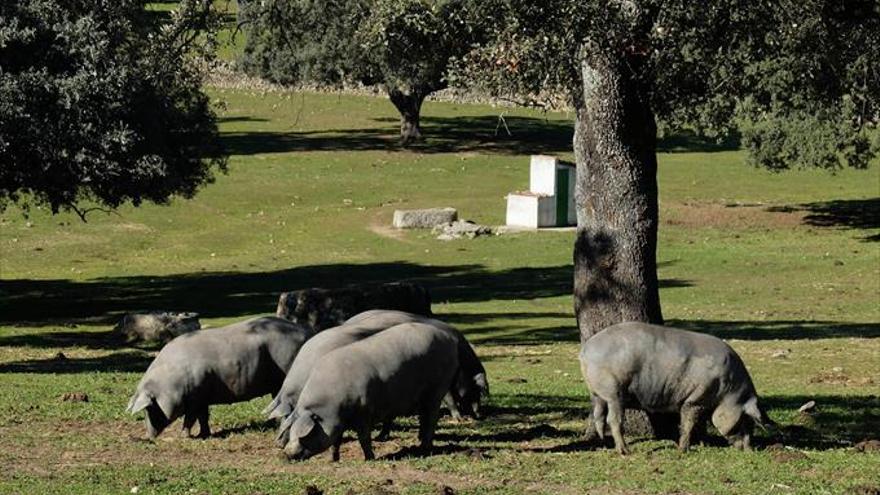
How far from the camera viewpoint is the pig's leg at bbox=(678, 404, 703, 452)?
16.5 m

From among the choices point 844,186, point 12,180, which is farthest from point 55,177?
point 844,186

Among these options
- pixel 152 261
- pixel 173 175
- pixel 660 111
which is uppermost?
pixel 660 111

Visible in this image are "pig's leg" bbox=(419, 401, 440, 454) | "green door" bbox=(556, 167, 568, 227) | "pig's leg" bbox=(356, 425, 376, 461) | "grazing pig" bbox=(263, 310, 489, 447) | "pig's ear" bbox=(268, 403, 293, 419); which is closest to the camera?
"pig's leg" bbox=(356, 425, 376, 461)

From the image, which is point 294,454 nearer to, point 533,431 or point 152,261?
point 533,431

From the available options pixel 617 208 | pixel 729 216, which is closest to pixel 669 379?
pixel 617 208

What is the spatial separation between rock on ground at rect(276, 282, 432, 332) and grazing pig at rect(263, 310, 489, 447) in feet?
33.2

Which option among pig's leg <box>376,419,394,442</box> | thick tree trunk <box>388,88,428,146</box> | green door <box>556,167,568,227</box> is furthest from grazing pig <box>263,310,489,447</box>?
thick tree trunk <box>388,88,428,146</box>

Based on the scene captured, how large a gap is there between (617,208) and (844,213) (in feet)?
131

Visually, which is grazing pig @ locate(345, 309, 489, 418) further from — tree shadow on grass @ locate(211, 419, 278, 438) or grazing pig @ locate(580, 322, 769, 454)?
grazing pig @ locate(580, 322, 769, 454)

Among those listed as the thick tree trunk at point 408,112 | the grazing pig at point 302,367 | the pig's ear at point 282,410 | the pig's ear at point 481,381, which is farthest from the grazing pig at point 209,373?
the thick tree trunk at point 408,112

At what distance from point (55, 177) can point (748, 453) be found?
21.6 metres

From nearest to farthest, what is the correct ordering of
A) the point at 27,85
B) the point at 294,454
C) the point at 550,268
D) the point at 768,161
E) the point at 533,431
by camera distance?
1. the point at 294,454
2. the point at 533,431
3. the point at 27,85
4. the point at 550,268
5. the point at 768,161

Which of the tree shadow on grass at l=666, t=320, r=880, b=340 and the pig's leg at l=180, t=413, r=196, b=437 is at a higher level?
the pig's leg at l=180, t=413, r=196, b=437

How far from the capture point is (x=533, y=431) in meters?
18.0
